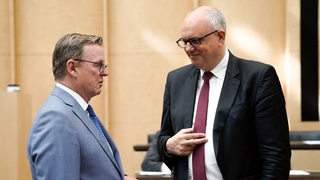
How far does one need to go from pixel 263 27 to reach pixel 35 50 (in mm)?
3006

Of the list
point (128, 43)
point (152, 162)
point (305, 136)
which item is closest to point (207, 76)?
point (152, 162)

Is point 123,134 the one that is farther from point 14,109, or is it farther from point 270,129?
point 270,129

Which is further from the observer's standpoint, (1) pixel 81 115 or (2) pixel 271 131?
(2) pixel 271 131

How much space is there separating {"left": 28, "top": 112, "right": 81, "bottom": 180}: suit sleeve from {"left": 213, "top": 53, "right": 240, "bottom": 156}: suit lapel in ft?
2.01

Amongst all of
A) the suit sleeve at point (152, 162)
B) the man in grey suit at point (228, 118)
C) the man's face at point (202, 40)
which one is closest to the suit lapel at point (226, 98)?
the man in grey suit at point (228, 118)

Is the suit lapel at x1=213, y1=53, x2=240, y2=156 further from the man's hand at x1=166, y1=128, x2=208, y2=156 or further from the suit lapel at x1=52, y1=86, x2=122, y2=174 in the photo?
the suit lapel at x1=52, y1=86, x2=122, y2=174

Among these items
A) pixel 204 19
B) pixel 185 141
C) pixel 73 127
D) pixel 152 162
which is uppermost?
pixel 204 19

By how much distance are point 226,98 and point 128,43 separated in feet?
15.1

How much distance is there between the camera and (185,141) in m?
1.96

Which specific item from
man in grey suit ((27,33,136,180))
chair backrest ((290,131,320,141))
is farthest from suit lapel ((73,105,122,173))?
chair backrest ((290,131,320,141))

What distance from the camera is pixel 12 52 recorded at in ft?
20.9

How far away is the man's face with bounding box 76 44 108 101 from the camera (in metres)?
1.77

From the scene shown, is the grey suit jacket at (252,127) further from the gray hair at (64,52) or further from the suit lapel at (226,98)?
the gray hair at (64,52)

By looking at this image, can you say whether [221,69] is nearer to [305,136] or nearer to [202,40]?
[202,40]
